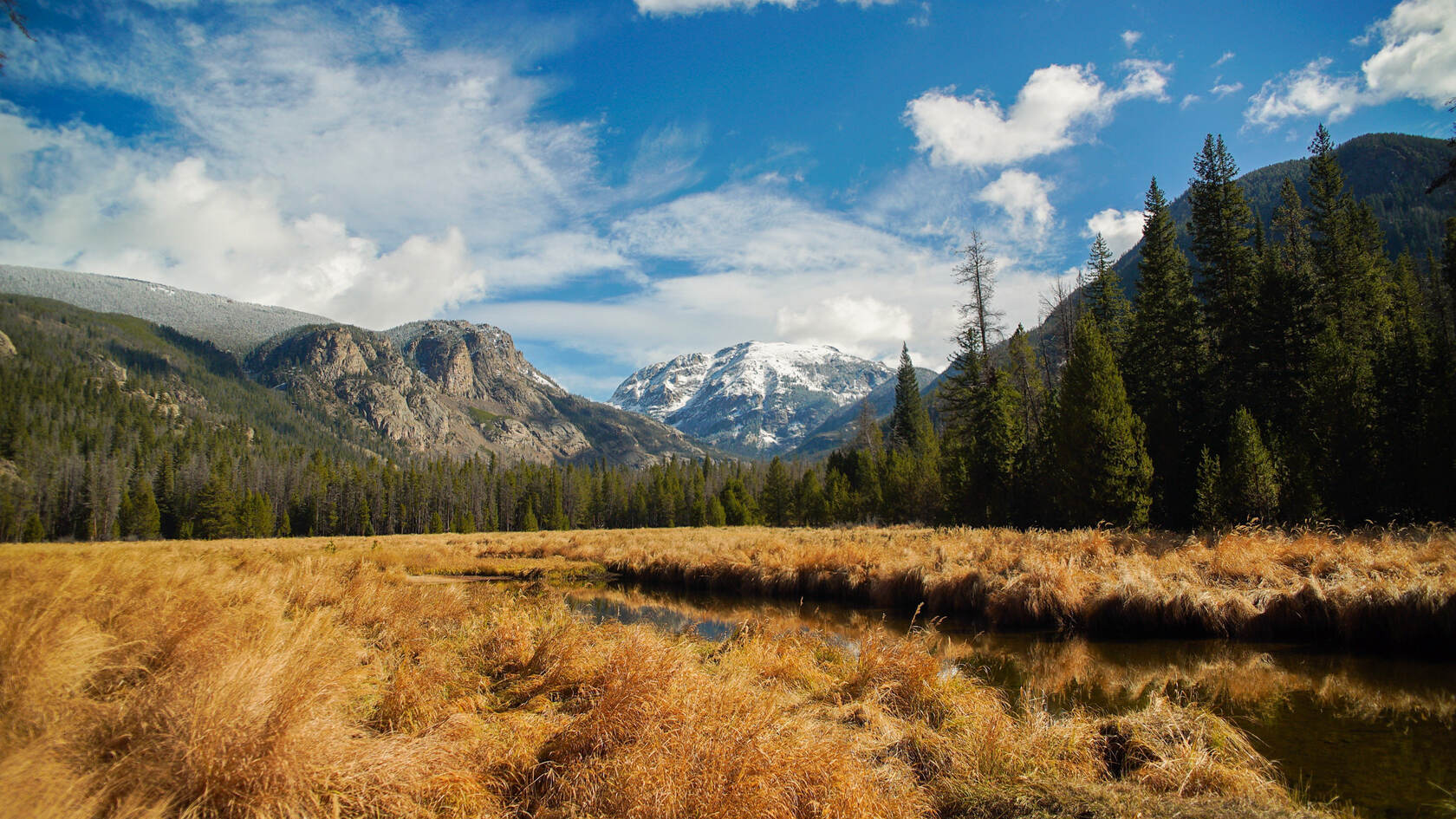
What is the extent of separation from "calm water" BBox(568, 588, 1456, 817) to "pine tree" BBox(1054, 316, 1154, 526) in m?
14.7

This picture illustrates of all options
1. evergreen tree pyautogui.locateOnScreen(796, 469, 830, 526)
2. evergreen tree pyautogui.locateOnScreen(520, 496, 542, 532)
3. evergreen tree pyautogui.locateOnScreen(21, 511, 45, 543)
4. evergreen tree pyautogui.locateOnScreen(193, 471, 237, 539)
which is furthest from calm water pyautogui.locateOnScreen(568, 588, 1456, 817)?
evergreen tree pyautogui.locateOnScreen(21, 511, 45, 543)

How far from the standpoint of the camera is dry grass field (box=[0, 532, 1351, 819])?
3365 mm

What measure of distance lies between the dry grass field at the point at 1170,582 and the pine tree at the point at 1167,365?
11.0 metres

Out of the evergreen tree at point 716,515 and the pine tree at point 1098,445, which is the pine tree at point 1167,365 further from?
the evergreen tree at point 716,515

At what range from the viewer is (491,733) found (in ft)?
17.1

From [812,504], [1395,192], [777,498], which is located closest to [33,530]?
[777,498]

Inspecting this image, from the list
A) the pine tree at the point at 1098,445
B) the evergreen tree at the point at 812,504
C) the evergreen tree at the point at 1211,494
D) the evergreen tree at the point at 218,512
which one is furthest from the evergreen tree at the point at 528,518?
the evergreen tree at the point at 1211,494

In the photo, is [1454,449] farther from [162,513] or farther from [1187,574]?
[162,513]

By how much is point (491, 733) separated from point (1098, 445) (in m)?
26.1

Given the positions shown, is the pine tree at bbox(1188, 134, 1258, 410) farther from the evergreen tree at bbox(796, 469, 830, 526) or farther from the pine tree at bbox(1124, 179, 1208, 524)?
the evergreen tree at bbox(796, 469, 830, 526)

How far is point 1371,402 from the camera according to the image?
2002cm

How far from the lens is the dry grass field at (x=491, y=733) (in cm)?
337

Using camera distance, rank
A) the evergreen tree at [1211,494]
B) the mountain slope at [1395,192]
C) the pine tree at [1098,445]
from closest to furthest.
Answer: the evergreen tree at [1211,494], the pine tree at [1098,445], the mountain slope at [1395,192]

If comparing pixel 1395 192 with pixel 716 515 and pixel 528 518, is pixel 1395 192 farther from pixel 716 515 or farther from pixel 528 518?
pixel 528 518
